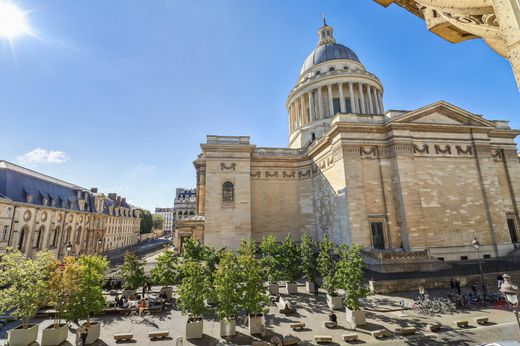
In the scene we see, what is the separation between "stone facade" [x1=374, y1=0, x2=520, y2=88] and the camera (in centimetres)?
284

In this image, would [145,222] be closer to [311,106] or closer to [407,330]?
[311,106]

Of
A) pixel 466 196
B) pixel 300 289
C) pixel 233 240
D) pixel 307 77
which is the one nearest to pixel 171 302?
pixel 300 289

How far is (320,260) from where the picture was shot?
699 inches

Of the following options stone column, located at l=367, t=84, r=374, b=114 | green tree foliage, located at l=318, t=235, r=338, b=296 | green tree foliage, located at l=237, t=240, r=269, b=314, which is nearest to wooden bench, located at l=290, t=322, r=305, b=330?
green tree foliage, located at l=237, t=240, r=269, b=314

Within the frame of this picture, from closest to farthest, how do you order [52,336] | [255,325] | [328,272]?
[52,336] → [255,325] → [328,272]

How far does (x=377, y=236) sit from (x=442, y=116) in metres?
15.3

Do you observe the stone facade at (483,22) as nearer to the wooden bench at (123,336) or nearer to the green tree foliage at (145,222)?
the wooden bench at (123,336)

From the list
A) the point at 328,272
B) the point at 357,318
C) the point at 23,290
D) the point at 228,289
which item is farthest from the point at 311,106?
the point at 23,290

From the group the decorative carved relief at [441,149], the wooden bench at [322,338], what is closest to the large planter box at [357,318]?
the wooden bench at [322,338]

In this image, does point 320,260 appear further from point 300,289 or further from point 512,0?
point 512,0

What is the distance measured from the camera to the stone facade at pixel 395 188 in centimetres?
2505

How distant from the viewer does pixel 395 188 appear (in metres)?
26.0

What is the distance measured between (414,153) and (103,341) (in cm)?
2959

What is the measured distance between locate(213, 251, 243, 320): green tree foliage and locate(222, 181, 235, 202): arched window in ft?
59.9
